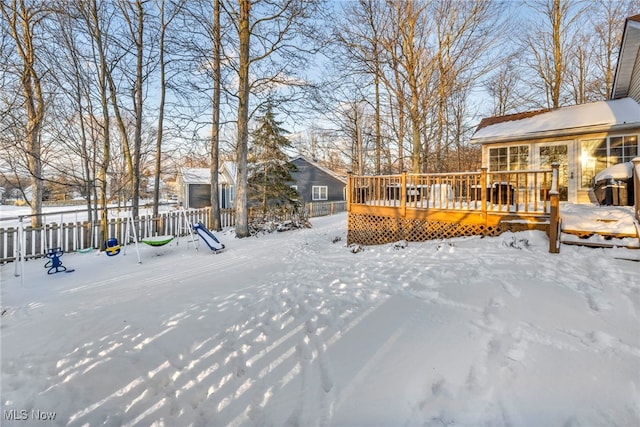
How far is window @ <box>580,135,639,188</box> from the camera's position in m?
7.86

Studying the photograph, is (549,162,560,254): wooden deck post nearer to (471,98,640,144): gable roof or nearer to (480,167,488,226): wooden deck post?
(480,167,488,226): wooden deck post

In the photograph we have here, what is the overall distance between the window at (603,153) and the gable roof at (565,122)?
416 mm

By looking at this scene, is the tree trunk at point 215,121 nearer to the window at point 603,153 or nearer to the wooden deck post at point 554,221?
the wooden deck post at point 554,221

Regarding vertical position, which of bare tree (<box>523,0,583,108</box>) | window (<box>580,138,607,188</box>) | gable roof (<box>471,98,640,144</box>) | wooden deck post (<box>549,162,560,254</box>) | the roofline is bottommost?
wooden deck post (<box>549,162,560,254</box>)

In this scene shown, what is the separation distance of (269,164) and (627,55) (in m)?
12.8

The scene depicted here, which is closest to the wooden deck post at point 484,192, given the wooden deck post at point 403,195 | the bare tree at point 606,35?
the wooden deck post at point 403,195

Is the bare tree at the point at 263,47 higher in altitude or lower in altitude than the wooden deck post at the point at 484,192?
higher

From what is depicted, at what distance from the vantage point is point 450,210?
650 cm

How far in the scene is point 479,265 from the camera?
4.38 meters

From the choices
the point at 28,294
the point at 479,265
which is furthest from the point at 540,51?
the point at 28,294

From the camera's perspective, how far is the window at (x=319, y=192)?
23.0 meters

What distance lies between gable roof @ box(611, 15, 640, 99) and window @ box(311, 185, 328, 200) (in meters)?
16.8

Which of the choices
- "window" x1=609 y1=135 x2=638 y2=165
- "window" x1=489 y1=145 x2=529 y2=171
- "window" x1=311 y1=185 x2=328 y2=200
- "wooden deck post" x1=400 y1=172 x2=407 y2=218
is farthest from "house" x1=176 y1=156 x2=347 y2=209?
"window" x1=609 y1=135 x2=638 y2=165

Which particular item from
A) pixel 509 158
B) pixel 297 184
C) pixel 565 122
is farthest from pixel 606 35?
pixel 297 184
